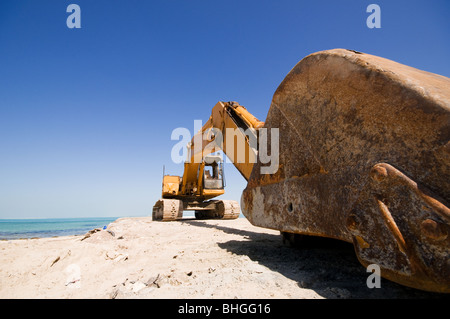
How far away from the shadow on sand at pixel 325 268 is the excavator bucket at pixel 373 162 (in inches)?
15.0

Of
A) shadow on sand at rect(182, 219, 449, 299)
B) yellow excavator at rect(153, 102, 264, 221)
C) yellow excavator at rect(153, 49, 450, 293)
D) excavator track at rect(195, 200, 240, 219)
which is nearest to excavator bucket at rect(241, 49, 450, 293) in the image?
yellow excavator at rect(153, 49, 450, 293)

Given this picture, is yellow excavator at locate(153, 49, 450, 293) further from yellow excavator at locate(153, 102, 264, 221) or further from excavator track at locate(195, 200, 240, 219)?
excavator track at locate(195, 200, 240, 219)

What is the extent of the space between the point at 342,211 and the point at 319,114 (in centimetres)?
80

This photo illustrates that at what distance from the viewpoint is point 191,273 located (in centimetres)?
227

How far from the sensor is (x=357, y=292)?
1.62 metres

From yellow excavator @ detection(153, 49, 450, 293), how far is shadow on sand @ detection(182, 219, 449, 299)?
1.22ft

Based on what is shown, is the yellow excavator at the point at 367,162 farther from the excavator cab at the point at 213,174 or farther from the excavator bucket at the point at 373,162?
the excavator cab at the point at 213,174

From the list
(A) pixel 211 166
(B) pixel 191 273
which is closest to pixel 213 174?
(A) pixel 211 166

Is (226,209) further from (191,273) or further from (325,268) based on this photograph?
(325,268)

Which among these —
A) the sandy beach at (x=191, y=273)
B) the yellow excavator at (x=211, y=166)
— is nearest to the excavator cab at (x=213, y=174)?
the yellow excavator at (x=211, y=166)

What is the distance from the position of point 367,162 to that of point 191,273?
178 centimetres

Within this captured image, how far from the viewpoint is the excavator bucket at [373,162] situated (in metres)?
1.19

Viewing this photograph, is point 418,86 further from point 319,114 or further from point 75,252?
point 75,252
